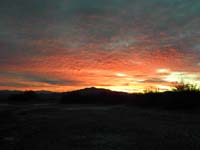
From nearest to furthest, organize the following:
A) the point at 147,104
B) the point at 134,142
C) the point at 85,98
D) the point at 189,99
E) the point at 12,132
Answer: the point at 134,142 → the point at 12,132 → the point at 189,99 → the point at 147,104 → the point at 85,98

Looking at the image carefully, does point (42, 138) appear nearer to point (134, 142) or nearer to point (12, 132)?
point (12, 132)

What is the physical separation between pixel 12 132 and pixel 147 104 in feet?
43.8

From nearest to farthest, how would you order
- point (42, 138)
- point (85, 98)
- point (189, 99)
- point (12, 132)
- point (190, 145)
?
point (190, 145)
point (42, 138)
point (12, 132)
point (189, 99)
point (85, 98)

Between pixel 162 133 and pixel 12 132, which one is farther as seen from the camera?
pixel 12 132

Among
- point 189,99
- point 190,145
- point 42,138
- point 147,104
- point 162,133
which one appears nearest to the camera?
point 190,145

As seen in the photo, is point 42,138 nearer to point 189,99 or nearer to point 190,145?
point 190,145

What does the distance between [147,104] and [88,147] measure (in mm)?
14319

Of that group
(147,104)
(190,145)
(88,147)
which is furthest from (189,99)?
(88,147)

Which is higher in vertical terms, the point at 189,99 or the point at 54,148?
the point at 189,99

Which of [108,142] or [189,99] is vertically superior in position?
[189,99]

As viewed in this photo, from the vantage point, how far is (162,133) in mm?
6887

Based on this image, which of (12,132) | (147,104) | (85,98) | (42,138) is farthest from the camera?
(85,98)

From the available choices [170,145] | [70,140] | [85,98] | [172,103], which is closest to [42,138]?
[70,140]

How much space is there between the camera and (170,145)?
5.41 metres
